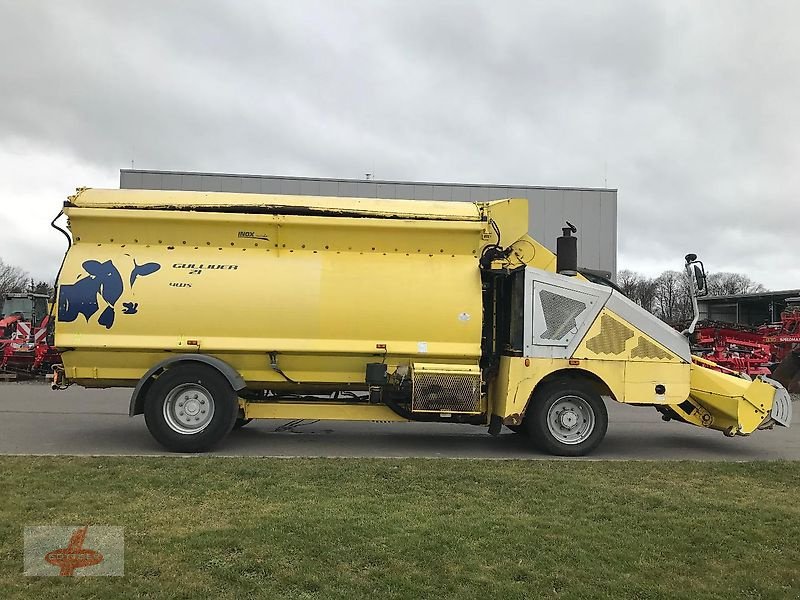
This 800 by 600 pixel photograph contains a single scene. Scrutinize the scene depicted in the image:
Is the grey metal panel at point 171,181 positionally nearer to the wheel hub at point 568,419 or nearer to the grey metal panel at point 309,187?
the grey metal panel at point 309,187

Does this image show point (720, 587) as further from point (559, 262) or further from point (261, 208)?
point (261, 208)

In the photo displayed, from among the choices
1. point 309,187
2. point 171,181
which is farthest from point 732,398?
point 171,181

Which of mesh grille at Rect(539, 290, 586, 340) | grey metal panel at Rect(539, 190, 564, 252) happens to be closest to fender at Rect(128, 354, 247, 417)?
mesh grille at Rect(539, 290, 586, 340)

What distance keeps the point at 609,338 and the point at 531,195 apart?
1584 centimetres

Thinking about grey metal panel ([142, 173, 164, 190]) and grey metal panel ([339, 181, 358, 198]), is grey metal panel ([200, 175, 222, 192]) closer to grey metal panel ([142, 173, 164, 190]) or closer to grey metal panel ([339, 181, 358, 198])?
grey metal panel ([142, 173, 164, 190])

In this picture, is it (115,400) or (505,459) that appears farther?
(115,400)

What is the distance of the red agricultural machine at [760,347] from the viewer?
59.0 ft

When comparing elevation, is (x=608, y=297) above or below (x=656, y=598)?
above

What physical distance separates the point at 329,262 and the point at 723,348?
14948 mm

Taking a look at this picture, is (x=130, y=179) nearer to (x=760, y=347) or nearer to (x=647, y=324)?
(x=647, y=324)

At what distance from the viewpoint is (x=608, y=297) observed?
8.33 meters

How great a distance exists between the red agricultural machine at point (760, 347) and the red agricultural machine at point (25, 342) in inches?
688

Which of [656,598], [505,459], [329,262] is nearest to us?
[656,598]

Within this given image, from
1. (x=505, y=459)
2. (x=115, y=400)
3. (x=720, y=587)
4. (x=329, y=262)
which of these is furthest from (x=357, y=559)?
(x=115, y=400)
